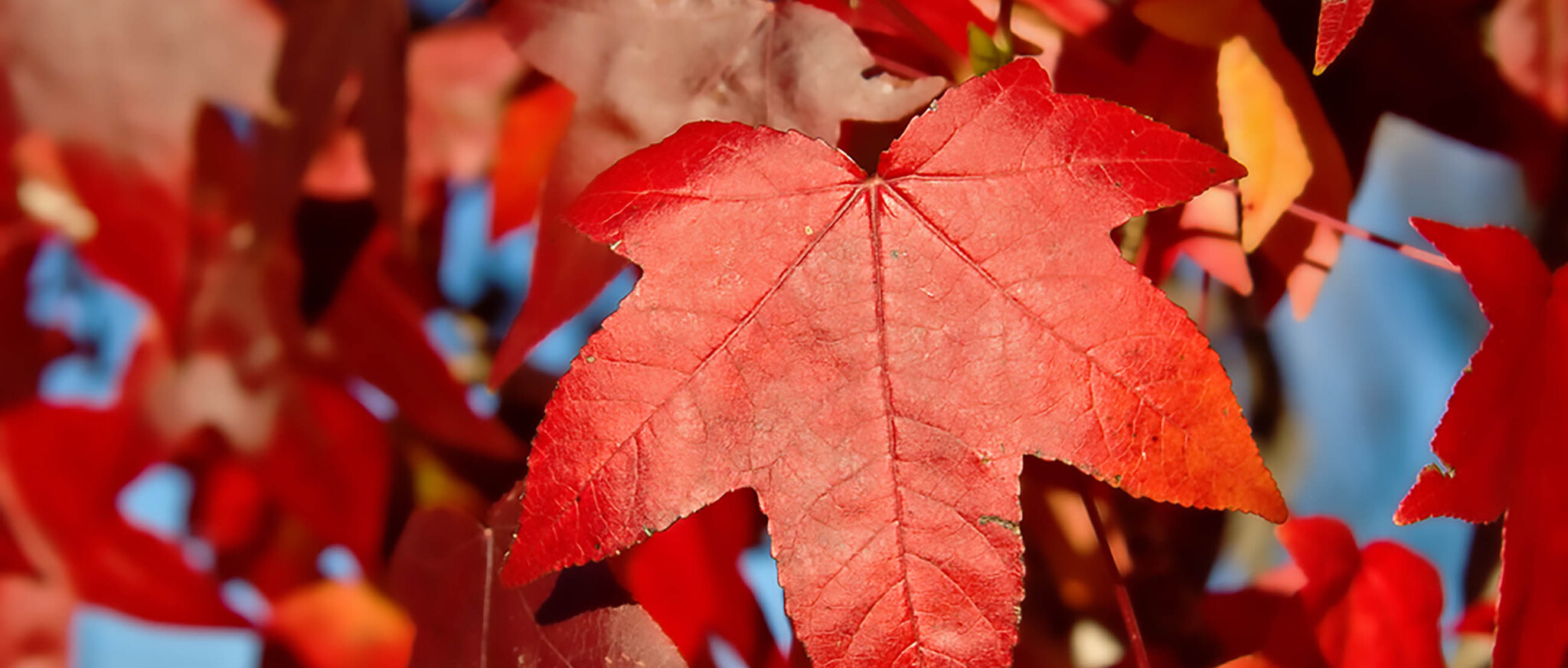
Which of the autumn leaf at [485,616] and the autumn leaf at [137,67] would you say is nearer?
the autumn leaf at [485,616]

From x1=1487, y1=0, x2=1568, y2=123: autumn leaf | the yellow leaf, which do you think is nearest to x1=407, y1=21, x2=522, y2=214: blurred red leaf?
the yellow leaf

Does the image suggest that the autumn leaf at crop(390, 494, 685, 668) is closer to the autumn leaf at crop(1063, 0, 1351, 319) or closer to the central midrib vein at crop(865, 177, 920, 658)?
the central midrib vein at crop(865, 177, 920, 658)

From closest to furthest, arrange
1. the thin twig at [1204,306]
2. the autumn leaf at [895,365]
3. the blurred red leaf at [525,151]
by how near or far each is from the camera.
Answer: the autumn leaf at [895,365] < the thin twig at [1204,306] < the blurred red leaf at [525,151]

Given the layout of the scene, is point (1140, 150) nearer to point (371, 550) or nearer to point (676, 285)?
point (676, 285)

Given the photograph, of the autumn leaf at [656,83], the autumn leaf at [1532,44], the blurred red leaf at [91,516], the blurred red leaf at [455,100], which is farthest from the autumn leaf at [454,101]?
the autumn leaf at [1532,44]

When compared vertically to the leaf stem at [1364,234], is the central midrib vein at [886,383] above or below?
below

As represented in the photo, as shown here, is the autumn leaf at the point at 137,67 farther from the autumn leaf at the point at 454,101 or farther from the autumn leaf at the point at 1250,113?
the autumn leaf at the point at 1250,113

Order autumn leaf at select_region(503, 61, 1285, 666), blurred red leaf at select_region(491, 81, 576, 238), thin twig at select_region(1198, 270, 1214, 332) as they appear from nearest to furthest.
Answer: autumn leaf at select_region(503, 61, 1285, 666) < thin twig at select_region(1198, 270, 1214, 332) < blurred red leaf at select_region(491, 81, 576, 238)
